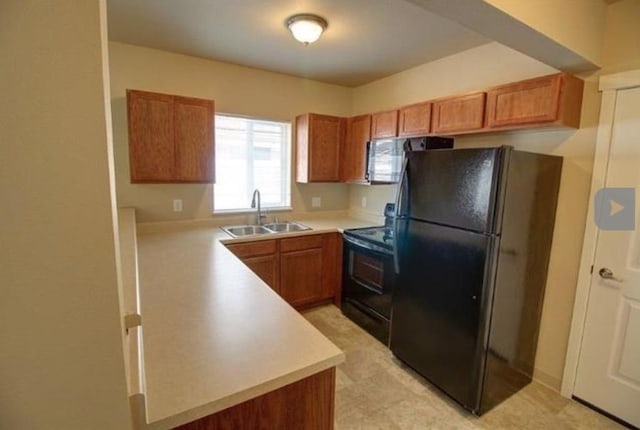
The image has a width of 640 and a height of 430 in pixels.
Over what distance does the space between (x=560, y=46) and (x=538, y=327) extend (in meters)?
1.93

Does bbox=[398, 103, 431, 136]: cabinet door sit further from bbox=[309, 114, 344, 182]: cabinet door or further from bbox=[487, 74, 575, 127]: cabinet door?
bbox=[309, 114, 344, 182]: cabinet door

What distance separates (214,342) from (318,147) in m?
2.78

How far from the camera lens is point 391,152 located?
10.1 feet

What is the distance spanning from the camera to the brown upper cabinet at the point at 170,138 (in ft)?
8.80

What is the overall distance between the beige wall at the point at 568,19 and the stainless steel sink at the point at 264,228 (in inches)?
99.0

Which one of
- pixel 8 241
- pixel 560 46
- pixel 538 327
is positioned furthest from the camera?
pixel 538 327

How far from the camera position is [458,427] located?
194 cm

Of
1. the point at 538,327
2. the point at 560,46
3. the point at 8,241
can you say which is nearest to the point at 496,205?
the point at 560,46

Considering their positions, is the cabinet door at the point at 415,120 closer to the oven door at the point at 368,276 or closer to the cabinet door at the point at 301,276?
the oven door at the point at 368,276

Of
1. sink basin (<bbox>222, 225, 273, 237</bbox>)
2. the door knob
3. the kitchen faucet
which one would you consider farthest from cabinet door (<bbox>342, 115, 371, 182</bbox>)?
the door knob

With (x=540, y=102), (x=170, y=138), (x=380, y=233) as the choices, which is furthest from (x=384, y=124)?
(x=170, y=138)

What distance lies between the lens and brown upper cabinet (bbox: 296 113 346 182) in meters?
3.57

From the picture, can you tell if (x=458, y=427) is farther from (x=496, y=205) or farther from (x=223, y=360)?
(x=223, y=360)

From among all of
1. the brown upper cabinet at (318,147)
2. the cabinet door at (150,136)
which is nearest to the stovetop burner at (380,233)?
the brown upper cabinet at (318,147)
